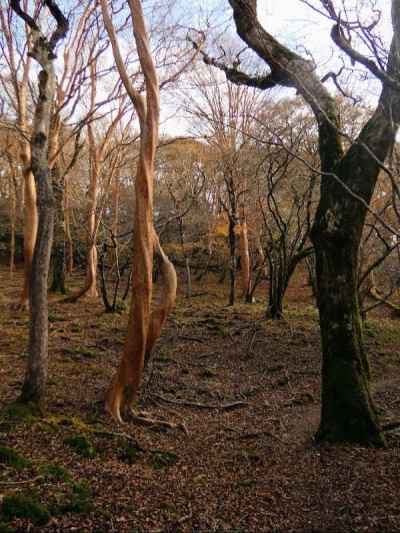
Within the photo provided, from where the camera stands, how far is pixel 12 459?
3279 millimetres

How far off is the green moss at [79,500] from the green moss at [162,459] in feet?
2.93

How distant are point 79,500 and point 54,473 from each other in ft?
1.52

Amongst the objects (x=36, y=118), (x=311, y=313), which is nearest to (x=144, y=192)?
(x=36, y=118)

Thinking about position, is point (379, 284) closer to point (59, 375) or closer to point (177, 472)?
point (59, 375)

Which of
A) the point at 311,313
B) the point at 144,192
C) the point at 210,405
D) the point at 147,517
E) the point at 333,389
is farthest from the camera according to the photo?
the point at 311,313

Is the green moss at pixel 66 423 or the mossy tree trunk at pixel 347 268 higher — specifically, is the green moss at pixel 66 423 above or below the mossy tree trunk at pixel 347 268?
below

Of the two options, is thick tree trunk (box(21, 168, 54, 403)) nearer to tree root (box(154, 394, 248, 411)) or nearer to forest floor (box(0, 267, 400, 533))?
forest floor (box(0, 267, 400, 533))

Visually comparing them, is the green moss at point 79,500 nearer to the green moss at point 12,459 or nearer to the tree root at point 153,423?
the green moss at point 12,459

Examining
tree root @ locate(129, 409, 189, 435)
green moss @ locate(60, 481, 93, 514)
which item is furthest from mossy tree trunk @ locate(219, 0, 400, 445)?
green moss @ locate(60, 481, 93, 514)

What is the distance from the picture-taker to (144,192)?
4.67 m

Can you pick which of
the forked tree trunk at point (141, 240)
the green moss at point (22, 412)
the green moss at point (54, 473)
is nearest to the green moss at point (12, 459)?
the green moss at point (54, 473)

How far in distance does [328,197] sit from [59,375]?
15.0 ft

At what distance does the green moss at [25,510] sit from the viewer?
256cm

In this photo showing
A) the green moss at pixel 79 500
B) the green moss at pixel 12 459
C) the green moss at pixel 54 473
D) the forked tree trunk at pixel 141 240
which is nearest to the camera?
the green moss at pixel 79 500
